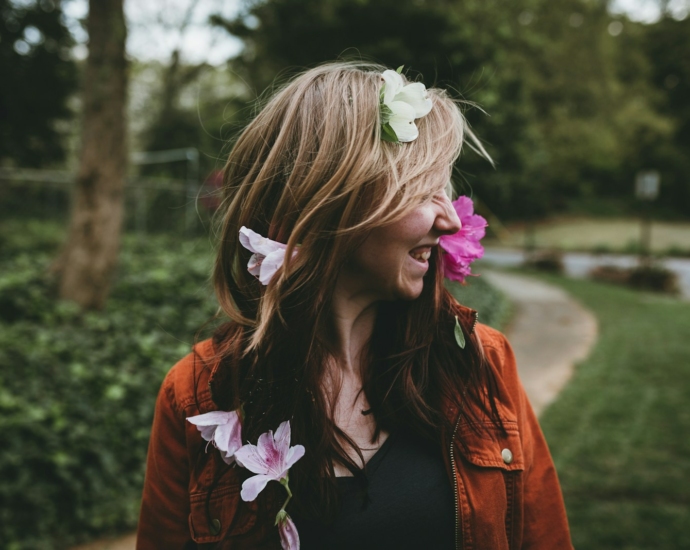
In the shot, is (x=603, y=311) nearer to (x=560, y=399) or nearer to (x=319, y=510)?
(x=560, y=399)

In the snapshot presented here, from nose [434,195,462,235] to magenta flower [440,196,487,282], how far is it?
9 cm

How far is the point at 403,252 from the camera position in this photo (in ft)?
4.55

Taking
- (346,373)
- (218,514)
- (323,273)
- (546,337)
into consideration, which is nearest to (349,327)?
(346,373)

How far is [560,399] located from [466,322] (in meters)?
4.84

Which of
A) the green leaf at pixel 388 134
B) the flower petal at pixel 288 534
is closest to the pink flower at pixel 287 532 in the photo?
the flower petal at pixel 288 534

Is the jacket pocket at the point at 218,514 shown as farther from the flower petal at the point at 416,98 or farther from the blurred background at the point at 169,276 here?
the flower petal at the point at 416,98

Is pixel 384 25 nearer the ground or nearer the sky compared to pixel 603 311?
nearer the sky

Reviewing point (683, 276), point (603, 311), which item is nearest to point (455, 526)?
point (603, 311)

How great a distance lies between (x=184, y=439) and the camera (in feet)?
4.96

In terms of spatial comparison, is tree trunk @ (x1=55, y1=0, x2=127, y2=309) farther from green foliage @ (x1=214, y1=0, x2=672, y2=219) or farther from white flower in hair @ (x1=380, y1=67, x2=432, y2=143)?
white flower in hair @ (x1=380, y1=67, x2=432, y2=143)

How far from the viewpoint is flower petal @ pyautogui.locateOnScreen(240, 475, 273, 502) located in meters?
1.32

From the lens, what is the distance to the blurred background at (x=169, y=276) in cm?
347

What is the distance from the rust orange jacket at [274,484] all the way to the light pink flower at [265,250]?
0.34 meters

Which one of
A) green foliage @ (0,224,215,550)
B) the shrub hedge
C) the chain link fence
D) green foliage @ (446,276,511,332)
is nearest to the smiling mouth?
the shrub hedge
